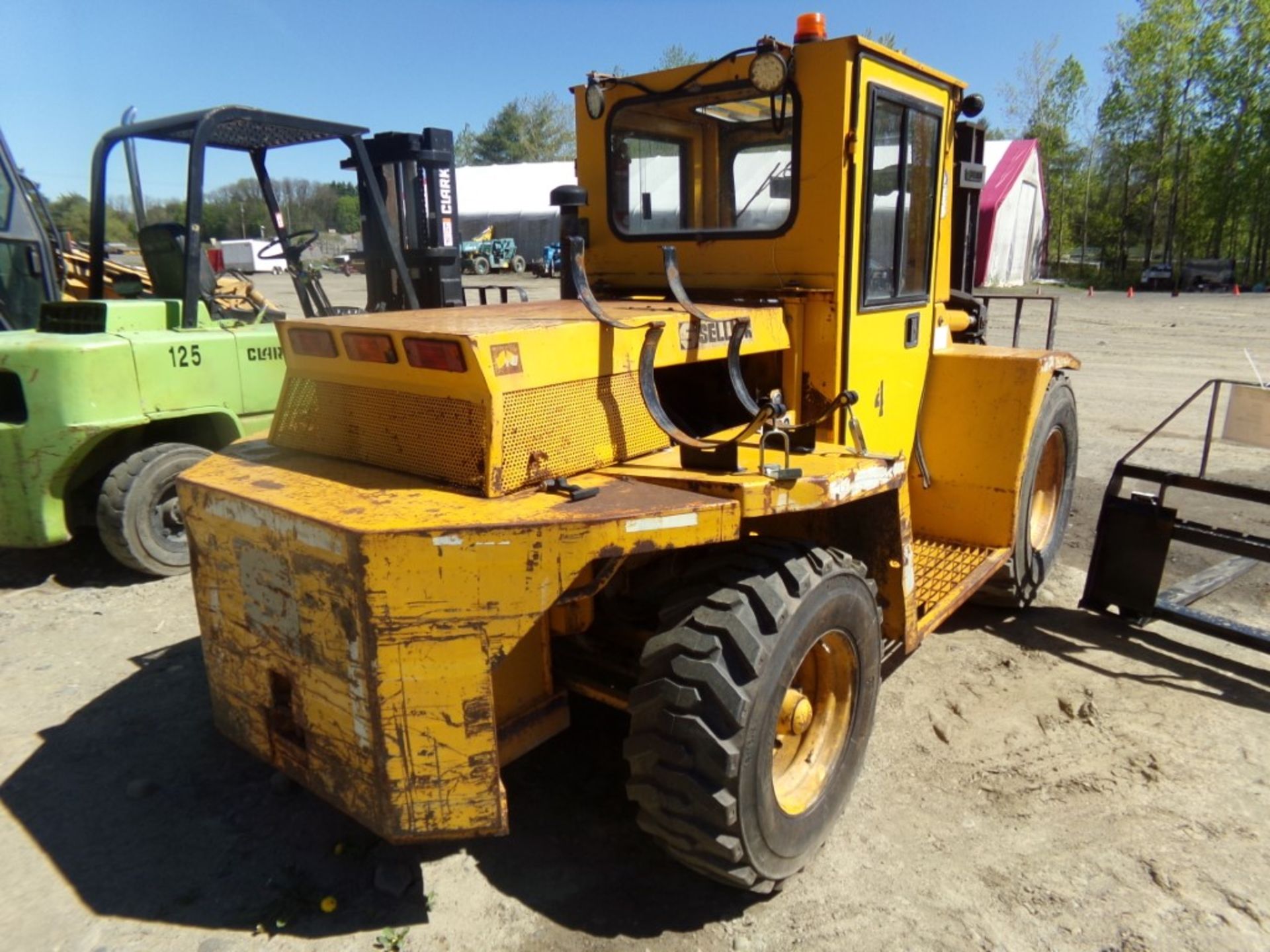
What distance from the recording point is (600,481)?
8.48 ft

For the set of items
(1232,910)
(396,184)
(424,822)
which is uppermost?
(396,184)

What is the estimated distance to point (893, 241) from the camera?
370 centimetres

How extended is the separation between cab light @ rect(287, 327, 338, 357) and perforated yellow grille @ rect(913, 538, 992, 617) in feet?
8.23

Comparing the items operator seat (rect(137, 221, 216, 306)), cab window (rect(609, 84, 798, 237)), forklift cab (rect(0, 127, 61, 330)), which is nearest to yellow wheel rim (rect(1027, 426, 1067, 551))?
cab window (rect(609, 84, 798, 237))

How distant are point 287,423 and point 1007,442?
3238mm

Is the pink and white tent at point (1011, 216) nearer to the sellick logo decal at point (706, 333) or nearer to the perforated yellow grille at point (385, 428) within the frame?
the sellick logo decal at point (706, 333)

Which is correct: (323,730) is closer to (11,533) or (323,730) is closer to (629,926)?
(629,926)

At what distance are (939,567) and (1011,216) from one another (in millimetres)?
31296

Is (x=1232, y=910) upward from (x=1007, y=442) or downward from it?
downward

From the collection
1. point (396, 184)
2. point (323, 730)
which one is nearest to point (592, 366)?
point (323, 730)

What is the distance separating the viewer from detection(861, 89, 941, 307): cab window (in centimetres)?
343

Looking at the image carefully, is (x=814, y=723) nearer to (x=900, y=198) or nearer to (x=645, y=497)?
(x=645, y=497)

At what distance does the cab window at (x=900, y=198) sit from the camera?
3434 mm

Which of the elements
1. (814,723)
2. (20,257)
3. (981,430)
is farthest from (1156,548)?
(20,257)
